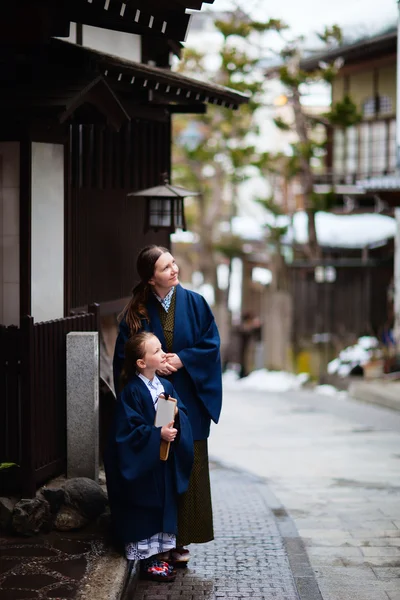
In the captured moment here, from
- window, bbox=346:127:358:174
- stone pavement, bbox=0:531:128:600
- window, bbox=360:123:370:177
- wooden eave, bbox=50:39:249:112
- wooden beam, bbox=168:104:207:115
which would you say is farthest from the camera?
window, bbox=346:127:358:174

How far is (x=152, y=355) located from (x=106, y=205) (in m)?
3.90

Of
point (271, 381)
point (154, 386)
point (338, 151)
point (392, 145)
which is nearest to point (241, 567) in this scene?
point (154, 386)

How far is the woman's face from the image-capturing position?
6793mm

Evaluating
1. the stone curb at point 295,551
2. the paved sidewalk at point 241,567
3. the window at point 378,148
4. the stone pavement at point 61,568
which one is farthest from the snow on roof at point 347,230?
the stone pavement at point 61,568

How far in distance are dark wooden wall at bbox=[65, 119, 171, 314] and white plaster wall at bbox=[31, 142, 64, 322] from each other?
0.47 feet

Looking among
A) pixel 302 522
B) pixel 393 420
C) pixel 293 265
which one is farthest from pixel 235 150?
pixel 302 522

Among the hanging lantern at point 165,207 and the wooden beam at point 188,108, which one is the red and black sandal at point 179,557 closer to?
the hanging lantern at point 165,207

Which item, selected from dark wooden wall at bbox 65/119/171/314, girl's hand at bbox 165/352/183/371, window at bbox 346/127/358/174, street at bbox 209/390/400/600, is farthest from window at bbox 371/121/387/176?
girl's hand at bbox 165/352/183/371

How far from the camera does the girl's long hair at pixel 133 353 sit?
6504mm

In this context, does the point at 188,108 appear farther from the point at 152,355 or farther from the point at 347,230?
the point at 347,230

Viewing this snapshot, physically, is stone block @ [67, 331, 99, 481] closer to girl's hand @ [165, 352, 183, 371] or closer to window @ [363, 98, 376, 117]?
girl's hand @ [165, 352, 183, 371]

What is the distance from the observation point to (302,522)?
8.49m

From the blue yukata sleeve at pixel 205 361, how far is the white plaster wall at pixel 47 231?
177cm

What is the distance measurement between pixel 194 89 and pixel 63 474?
14.2 feet
